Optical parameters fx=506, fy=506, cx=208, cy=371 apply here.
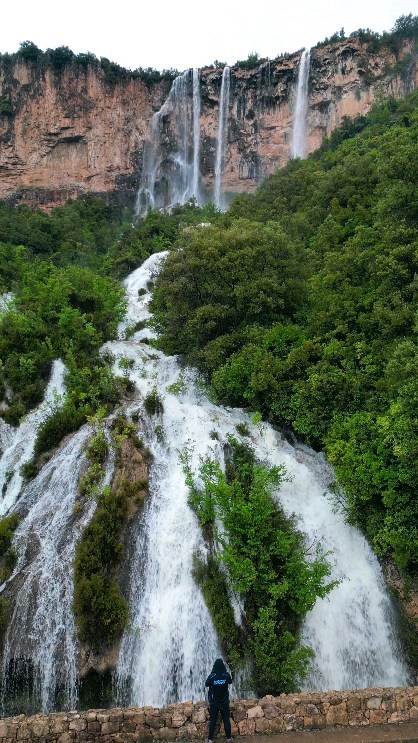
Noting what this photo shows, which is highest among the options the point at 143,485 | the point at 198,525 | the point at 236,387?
the point at 236,387

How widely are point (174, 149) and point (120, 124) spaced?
491 cm

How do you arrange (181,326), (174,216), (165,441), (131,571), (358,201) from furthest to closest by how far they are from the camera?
(174,216) < (358,201) < (181,326) < (165,441) < (131,571)

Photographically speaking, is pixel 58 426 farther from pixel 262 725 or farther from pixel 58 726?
pixel 262 725

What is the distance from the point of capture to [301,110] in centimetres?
3991

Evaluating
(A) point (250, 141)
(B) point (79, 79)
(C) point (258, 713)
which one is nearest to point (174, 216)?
(A) point (250, 141)

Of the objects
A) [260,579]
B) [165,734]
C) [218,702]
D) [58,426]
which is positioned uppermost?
[58,426]

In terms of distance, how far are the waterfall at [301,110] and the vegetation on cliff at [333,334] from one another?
2387 centimetres

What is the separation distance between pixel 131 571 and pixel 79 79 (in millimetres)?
42736

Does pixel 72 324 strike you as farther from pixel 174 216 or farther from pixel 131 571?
pixel 174 216

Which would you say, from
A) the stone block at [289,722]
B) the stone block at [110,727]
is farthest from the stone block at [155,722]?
the stone block at [289,722]

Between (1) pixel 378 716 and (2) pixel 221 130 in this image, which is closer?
(1) pixel 378 716

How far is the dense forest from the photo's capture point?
382 inches

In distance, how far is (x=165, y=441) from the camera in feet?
39.9

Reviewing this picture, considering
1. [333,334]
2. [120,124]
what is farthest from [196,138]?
[333,334]
